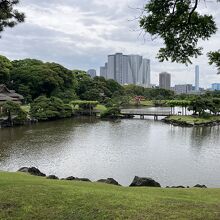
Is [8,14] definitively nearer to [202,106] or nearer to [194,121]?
[194,121]

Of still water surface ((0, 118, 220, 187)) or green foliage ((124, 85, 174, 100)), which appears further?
green foliage ((124, 85, 174, 100))

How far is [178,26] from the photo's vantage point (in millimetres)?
7250

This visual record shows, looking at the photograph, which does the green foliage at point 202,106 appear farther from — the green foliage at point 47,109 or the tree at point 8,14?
the tree at point 8,14

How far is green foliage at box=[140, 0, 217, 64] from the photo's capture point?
6949 mm

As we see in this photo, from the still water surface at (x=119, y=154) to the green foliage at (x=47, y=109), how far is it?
11011mm

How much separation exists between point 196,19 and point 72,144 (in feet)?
79.7

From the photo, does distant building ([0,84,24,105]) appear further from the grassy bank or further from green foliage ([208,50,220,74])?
green foliage ([208,50,220,74])

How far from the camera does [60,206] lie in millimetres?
7281

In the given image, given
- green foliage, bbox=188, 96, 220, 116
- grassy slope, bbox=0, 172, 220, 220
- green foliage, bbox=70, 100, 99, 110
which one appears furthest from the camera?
green foliage, bbox=70, 100, 99, 110

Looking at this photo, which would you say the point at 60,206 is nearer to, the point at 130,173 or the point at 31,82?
the point at 130,173

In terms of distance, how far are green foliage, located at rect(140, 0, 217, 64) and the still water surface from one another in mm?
11398

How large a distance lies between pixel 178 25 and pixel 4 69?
61.0 m

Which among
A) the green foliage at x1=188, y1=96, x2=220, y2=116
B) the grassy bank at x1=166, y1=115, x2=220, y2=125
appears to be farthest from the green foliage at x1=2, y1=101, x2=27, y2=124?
the green foliage at x1=188, y1=96, x2=220, y2=116

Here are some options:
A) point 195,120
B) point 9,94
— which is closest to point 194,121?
point 195,120
